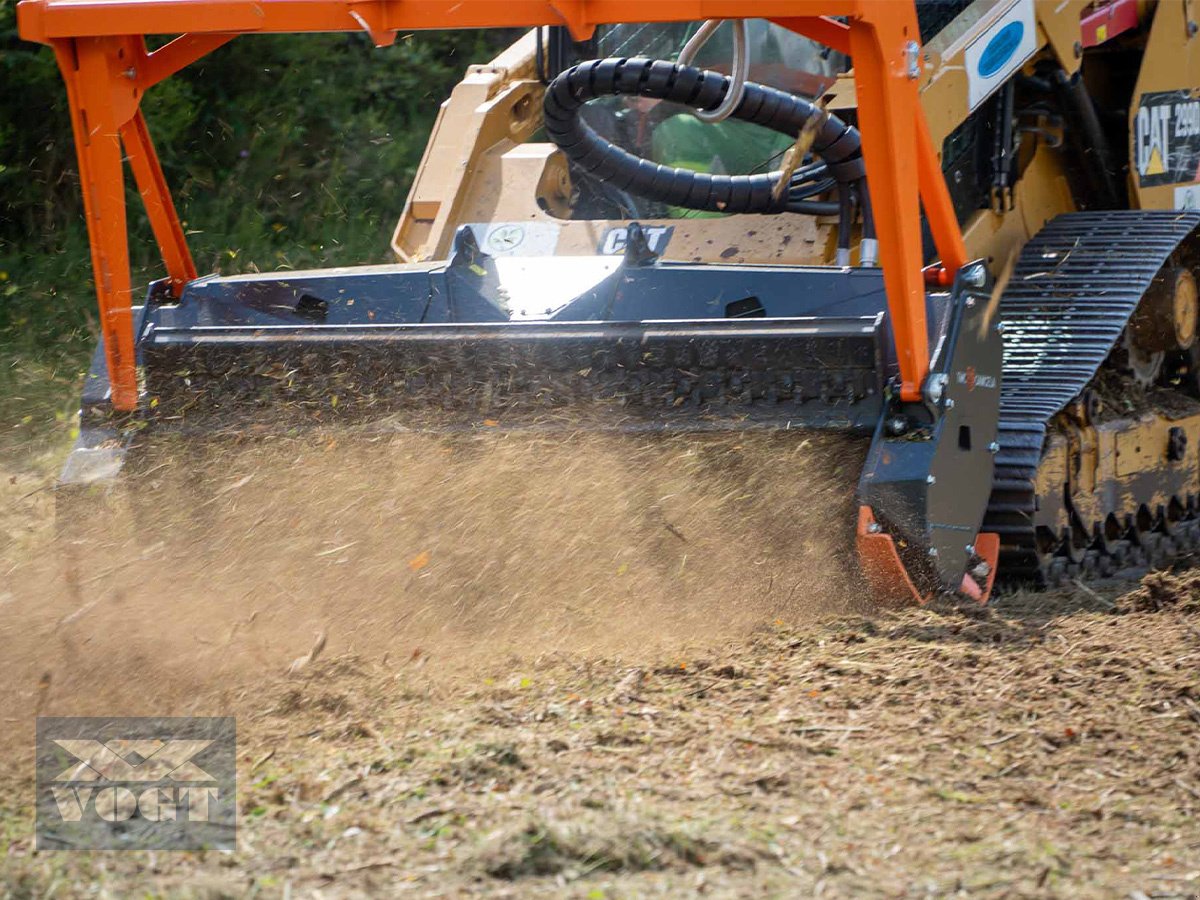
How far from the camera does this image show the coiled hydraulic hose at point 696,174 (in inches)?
199

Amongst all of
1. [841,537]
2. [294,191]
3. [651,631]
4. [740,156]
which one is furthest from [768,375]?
[294,191]

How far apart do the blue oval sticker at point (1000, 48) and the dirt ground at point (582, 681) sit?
1.54 m

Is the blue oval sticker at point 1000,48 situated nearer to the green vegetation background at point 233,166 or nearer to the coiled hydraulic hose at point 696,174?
the coiled hydraulic hose at point 696,174

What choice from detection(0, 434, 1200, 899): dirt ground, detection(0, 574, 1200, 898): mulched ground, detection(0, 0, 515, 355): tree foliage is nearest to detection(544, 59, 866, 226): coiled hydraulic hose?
detection(0, 434, 1200, 899): dirt ground

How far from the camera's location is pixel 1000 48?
17.4 feet

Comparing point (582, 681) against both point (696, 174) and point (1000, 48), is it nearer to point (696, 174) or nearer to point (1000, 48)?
point (696, 174)

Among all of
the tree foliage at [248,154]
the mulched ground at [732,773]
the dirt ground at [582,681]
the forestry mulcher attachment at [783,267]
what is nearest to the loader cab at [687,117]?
the forestry mulcher attachment at [783,267]

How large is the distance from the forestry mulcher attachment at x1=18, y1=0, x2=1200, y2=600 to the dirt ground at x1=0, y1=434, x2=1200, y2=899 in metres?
0.20

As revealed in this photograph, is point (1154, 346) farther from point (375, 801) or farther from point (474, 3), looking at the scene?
point (375, 801)

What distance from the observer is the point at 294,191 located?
1081 centimetres

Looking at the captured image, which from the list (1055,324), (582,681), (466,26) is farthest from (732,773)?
(1055,324)

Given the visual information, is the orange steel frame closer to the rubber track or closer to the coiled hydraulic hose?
the rubber track

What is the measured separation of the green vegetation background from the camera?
29.4 ft

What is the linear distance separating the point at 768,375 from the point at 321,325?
4.66 ft
